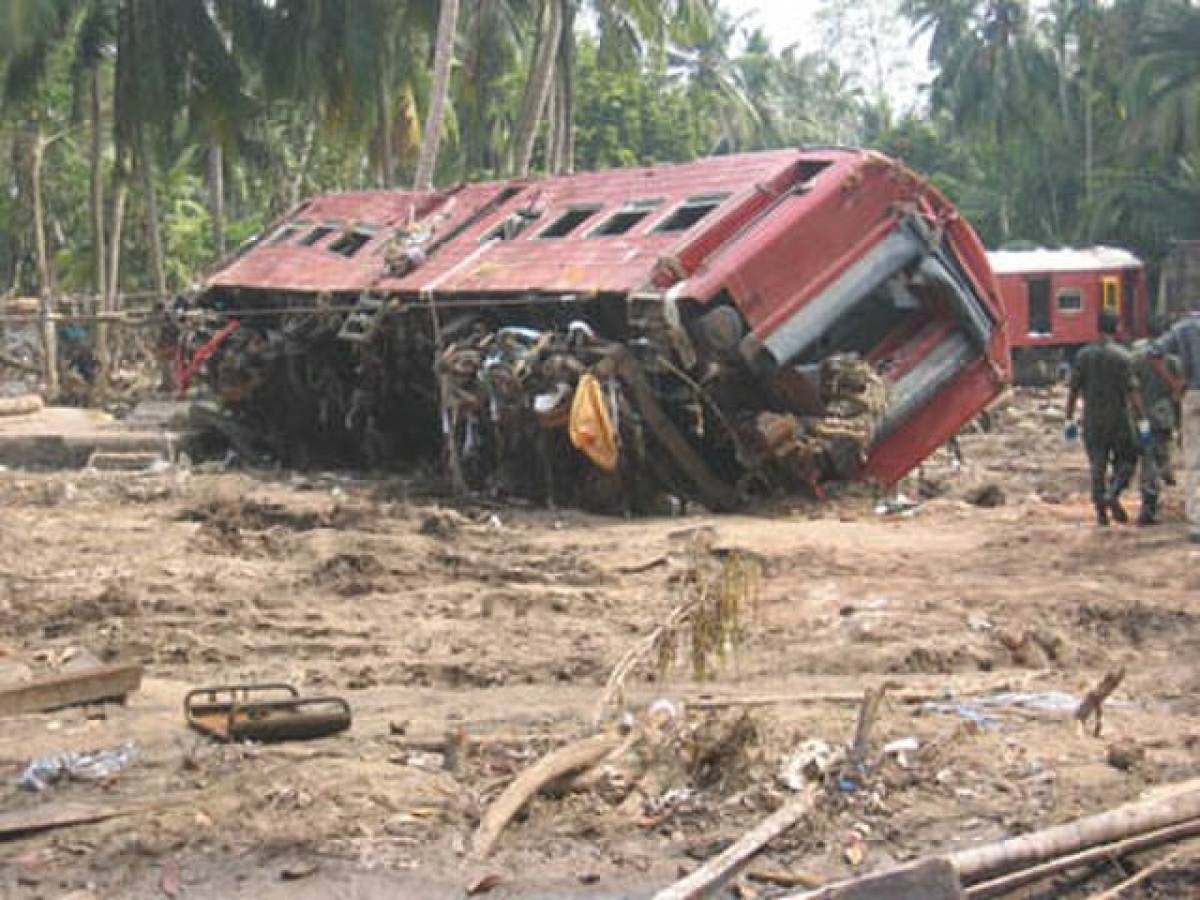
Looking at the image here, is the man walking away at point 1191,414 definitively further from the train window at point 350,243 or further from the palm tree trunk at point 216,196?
the palm tree trunk at point 216,196

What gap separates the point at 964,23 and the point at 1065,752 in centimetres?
4814

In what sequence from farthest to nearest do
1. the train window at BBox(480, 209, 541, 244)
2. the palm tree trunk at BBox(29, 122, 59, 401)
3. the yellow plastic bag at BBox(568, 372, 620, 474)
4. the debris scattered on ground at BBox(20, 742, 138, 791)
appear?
the palm tree trunk at BBox(29, 122, 59, 401) < the train window at BBox(480, 209, 541, 244) < the yellow plastic bag at BBox(568, 372, 620, 474) < the debris scattered on ground at BBox(20, 742, 138, 791)

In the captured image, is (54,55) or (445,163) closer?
(54,55)

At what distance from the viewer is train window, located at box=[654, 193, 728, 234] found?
12.7 meters

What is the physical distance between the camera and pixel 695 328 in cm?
1184

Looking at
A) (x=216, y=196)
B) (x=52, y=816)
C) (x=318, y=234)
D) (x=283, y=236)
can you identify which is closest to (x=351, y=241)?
(x=318, y=234)

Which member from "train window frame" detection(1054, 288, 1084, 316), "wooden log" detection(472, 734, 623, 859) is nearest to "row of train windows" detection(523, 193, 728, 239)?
"wooden log" detection(472, 734, 623, 859)

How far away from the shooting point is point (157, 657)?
785cm

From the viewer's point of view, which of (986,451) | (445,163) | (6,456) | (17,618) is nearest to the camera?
(17,618)

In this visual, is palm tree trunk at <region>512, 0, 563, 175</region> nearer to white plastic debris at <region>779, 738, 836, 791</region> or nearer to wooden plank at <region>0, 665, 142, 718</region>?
wooden plank at <region>0, 665, 142, 718</region>

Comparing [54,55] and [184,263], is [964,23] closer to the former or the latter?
[184,263]

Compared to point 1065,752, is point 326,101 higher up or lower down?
higher up

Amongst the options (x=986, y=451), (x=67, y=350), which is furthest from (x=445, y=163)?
(x=986, y=451)

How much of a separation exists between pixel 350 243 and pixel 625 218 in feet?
14.9
